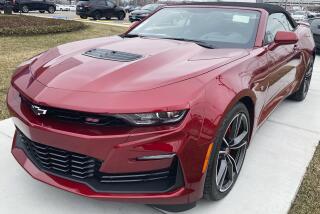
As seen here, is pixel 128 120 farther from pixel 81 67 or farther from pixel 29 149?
pixel 29 149

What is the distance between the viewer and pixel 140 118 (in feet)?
7.02

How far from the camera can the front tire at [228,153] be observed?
245 cm

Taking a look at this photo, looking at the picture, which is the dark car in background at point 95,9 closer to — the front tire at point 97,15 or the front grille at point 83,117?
the front tire at point 97,15

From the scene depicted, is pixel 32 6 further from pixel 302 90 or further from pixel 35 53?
pixel 302 90

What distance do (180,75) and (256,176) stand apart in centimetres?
131

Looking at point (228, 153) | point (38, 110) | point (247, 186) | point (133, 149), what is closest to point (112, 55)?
point (38, 110)

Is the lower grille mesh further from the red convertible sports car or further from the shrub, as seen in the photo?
the shrub

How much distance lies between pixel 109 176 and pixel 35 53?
22.9 ft

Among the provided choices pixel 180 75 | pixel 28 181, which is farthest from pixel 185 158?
pixel 28 181

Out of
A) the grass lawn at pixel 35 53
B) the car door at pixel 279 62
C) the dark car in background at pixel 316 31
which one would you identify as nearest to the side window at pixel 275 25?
the car door at pixel 279 62

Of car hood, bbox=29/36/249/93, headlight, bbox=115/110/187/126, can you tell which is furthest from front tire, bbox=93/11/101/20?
headlight, bbox=115/110/187/126

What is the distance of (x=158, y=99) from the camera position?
218 centimetres

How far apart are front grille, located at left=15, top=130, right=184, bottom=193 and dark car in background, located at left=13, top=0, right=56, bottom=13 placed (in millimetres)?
26672

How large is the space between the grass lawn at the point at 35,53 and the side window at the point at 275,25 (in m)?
1.26
